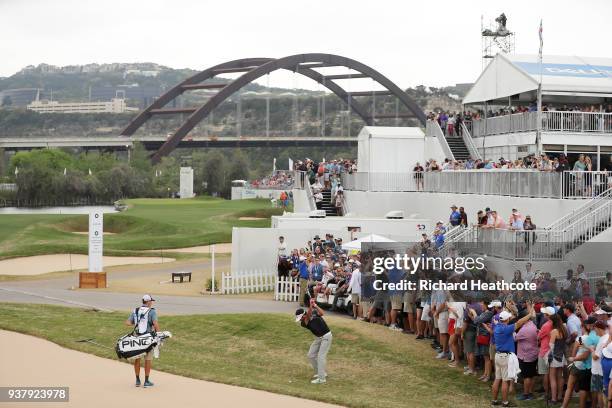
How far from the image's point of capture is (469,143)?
1532 inches

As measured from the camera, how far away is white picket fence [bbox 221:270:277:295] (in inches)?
1233

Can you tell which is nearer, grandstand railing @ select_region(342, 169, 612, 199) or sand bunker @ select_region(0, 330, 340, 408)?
sand bunker @ select_region(0, 330, 340, 408)

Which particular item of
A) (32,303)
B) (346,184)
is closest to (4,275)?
(32,303)

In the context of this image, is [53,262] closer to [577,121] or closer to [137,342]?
[577,121]

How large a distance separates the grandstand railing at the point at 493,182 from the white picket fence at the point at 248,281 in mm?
6669

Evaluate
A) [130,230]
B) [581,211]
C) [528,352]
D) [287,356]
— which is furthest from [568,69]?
[130,230]

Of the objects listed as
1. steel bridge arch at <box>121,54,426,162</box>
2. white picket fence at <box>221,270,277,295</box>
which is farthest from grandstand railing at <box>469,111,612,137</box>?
steel bridge arch at <box>121,54,426,162</box>

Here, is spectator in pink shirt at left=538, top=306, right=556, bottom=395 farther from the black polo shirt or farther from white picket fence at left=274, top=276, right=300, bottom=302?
white picket fence at left=274, top=276, right=300, bottom=302

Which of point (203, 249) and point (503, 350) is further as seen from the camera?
point (203, 249)

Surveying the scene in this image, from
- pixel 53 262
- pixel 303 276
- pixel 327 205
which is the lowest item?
pixel 53 262

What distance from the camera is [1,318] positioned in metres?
23.2

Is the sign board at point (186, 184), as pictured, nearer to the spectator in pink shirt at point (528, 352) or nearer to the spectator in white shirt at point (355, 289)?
the spectator in white shirt at point (355, 289)

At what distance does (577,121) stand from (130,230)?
107ft

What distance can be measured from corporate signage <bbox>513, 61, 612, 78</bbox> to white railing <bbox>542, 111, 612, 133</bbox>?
2564mm
